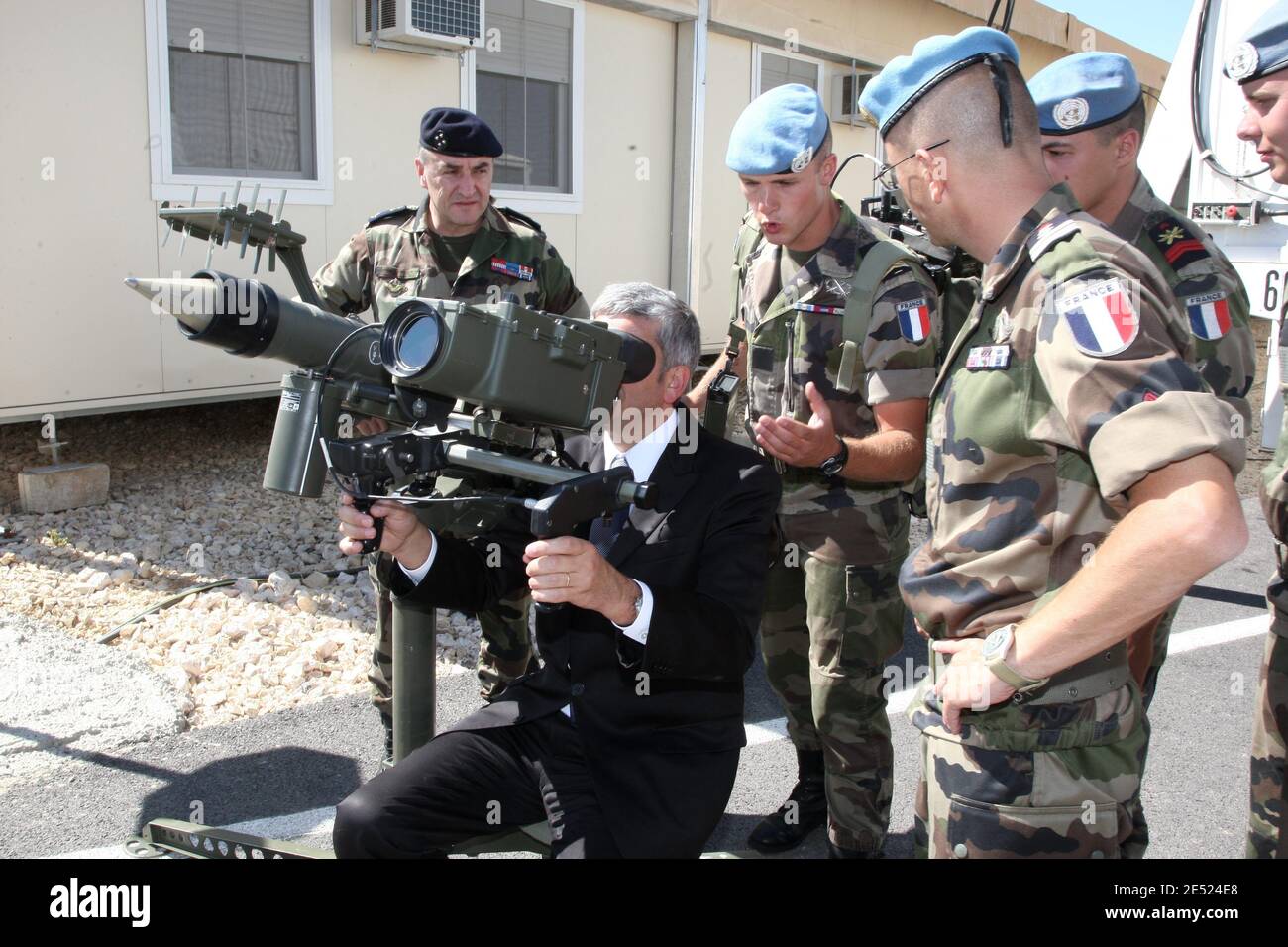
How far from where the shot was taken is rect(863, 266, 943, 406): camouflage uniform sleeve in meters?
2.76

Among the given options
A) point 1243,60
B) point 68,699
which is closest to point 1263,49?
point 1243,60

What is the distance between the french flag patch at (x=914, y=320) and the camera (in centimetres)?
279

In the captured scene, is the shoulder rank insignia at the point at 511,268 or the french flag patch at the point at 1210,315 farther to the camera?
the shoulder rank insignia at the point at 511,268

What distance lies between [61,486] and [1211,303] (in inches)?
211

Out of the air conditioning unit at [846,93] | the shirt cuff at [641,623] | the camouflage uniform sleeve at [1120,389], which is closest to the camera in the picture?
the camouflage uniform sleeve at [1120,389]

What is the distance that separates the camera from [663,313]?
2.39m

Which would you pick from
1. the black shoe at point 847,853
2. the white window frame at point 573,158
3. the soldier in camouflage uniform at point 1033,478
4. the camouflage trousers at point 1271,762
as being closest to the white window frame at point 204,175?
the white window frame at point 573,158

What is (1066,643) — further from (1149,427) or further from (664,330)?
(664,330)

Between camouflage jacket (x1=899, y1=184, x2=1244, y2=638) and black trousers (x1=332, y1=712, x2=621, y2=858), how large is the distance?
35.7 inches

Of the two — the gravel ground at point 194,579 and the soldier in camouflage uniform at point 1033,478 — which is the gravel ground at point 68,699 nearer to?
the gravel ground at point 194,579

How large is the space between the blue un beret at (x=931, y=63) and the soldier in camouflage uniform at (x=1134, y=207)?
43.2 inches

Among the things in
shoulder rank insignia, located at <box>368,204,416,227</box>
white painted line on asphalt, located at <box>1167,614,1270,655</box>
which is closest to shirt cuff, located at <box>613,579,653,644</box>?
shoulder rank insignia, located at <box>368,204,416,227</box>

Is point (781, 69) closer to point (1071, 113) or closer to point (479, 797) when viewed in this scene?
point (1071, 113)
